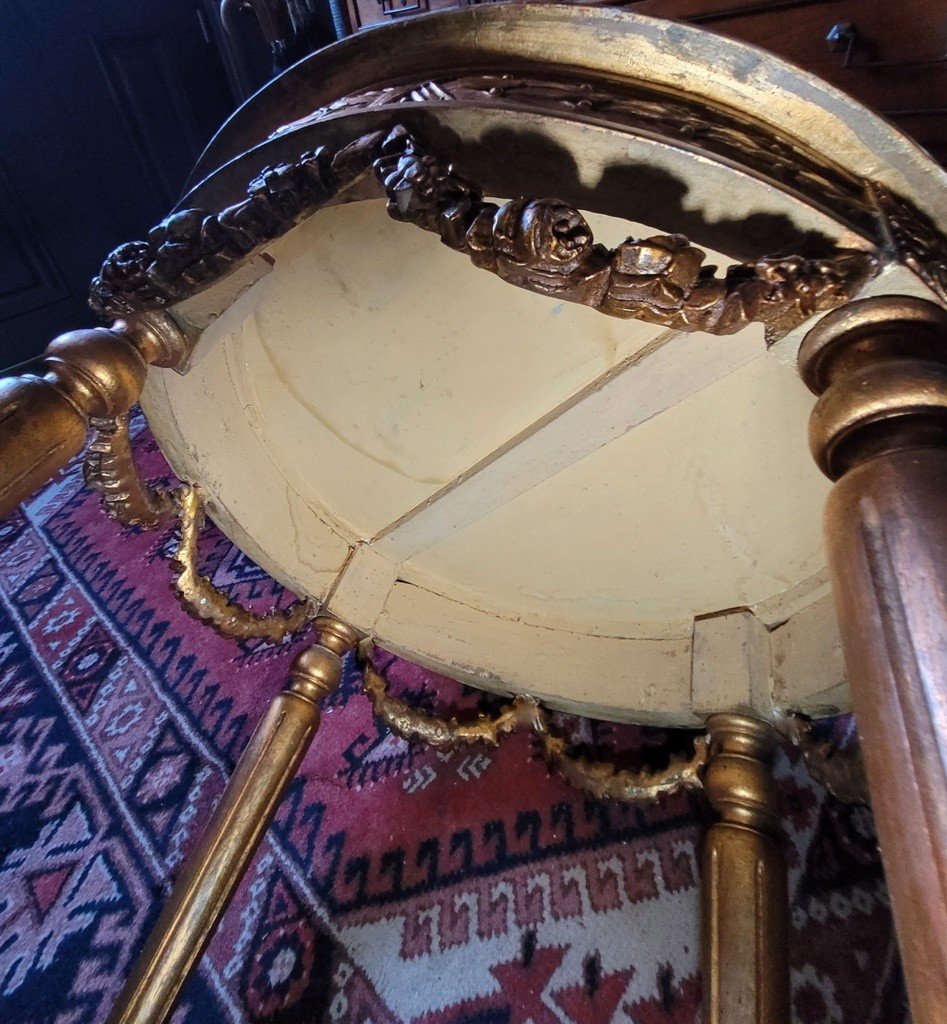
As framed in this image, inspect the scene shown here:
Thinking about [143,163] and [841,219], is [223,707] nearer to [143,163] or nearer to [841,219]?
[841,219]

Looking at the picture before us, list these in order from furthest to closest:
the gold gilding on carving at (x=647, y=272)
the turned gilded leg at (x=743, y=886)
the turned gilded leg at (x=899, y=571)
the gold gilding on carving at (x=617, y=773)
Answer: the gold gilding on carving at (x=617, y=773), the turned gilded leg at (x=743, y=886), the gold gilding on carving at (x=647, y=272), the turned gilded leg at (x=899, y=571)

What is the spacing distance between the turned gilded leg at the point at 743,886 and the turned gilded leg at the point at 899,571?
454mm

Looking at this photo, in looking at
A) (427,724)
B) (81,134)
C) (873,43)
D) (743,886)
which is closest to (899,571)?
(743,886)

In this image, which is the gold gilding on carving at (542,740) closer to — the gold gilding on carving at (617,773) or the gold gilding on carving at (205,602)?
the gold gilding on carving at (617,773)

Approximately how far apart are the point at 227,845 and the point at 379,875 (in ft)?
0.86

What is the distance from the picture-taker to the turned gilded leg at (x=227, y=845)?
0.74 m

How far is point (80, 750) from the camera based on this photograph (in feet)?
4.04

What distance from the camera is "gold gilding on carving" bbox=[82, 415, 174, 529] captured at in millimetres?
643

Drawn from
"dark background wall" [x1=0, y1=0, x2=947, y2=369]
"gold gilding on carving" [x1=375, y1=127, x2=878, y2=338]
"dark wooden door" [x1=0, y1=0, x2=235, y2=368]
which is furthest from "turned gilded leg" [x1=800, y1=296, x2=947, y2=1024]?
"dark wooden door" [x1=0, y1=0, x2=235, y2=368]

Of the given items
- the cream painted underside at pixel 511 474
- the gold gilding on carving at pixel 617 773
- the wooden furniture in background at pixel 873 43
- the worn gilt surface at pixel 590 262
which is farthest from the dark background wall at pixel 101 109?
the gold gilding on carving at pixel 617 773

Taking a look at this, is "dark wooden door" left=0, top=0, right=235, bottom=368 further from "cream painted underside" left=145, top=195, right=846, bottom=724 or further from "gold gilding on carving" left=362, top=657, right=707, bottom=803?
"gold gilding on carving" left=362, top=657, right=707, bottom=803

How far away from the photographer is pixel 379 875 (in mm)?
981

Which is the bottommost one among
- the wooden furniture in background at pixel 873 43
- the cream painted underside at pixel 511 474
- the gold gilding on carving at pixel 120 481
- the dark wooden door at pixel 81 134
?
the gold gilding on carving at pixel 120 481

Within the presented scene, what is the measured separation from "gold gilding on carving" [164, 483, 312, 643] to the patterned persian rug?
0.28 meters
